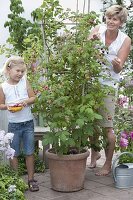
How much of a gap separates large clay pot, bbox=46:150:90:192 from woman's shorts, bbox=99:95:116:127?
53 centimetres

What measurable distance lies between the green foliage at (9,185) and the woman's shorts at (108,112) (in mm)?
1161

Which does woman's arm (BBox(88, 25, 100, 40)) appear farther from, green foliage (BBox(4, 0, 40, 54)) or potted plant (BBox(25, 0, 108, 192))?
green foliage (BBox(4, 0, 40, 54))

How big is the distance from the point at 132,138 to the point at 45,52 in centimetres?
137

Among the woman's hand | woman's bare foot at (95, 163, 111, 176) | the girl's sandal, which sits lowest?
the girl's sandal

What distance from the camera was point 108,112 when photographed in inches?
209

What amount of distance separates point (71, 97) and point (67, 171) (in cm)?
78

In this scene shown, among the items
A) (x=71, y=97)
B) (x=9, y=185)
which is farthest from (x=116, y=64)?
(x=9, y=185)

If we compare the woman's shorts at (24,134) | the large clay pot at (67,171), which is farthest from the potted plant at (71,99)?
the woman's shorts at (24,134)

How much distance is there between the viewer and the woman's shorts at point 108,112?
536cm

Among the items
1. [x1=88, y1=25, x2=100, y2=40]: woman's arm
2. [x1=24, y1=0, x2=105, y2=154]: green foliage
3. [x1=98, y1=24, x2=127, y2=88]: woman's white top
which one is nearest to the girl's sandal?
[x1=24, y1=0, x2=105, y2=154]: green foliage

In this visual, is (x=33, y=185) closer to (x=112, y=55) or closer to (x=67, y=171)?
(x=67, y=171)

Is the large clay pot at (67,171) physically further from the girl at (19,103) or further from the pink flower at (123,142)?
the pink flower at (123,142)

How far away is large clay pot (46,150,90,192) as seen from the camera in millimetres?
4949

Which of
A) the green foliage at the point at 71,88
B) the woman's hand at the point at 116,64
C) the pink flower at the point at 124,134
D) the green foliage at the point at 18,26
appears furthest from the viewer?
the green foliage at the point at 18,26
